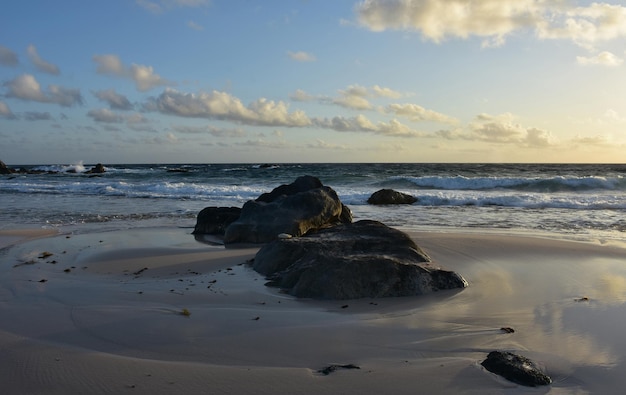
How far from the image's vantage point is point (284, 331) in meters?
3.95

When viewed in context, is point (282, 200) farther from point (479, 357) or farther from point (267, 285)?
point (479, 357)

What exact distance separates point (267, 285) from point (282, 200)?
3.85 m

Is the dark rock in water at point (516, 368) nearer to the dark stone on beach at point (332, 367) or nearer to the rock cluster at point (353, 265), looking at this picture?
the dark stone on beach at point (332, 367)

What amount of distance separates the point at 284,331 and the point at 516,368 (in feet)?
5.75

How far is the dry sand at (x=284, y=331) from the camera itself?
2990mm

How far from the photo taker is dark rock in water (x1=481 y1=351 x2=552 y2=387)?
9.74 ft

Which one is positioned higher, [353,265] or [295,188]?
[295,188]

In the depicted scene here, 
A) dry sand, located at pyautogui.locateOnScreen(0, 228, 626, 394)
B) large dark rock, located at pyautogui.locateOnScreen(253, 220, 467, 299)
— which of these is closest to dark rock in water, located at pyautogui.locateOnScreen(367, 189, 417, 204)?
dry sand, located at pyautogui.locateOnScreen(0, 228, 626, 394)

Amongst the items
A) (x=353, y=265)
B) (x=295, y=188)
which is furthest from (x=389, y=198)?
(x=353, y=265)

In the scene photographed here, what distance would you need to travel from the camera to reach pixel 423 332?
3.93 metres

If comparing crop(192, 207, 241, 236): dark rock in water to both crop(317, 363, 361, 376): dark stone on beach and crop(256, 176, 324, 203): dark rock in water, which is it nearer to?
crop(256, 176, 324, 203): dark rock in water

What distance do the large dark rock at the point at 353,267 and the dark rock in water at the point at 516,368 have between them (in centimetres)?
184

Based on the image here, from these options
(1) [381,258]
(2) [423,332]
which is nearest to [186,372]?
(2) [423,332]

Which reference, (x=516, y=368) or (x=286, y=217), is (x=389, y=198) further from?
(x=516, y=368)
